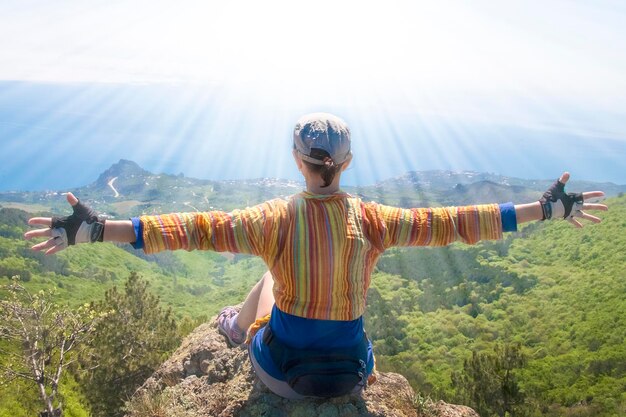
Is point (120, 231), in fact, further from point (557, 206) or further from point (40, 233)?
point (557, 206)

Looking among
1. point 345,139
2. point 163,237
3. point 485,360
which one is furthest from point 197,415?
point 485,360

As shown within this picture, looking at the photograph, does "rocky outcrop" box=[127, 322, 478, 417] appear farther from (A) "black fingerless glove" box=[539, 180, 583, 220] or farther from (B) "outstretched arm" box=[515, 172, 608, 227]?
(A) "black fingerless glove" box=[539, 180, 583, 220]

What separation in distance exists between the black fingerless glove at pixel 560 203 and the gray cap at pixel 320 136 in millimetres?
1629

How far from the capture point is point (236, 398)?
4.57 metres

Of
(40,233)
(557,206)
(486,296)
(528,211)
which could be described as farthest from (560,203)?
(486,296)

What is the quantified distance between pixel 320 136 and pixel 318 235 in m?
0.68

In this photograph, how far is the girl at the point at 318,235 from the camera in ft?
11.1

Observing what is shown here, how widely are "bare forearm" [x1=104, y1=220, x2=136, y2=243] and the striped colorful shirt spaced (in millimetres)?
92

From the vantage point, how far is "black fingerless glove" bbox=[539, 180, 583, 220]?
3.77 metres

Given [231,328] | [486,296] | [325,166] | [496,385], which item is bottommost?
[486,296]

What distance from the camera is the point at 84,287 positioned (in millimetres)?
124500

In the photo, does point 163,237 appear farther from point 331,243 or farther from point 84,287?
point 84,287

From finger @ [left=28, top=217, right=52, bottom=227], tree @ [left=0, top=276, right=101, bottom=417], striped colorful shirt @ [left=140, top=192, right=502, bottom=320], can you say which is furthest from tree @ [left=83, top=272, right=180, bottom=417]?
striped colorful shirt @ [left=140, top=192, right=502, bottom=320]

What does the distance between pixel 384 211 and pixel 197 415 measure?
2.70m
